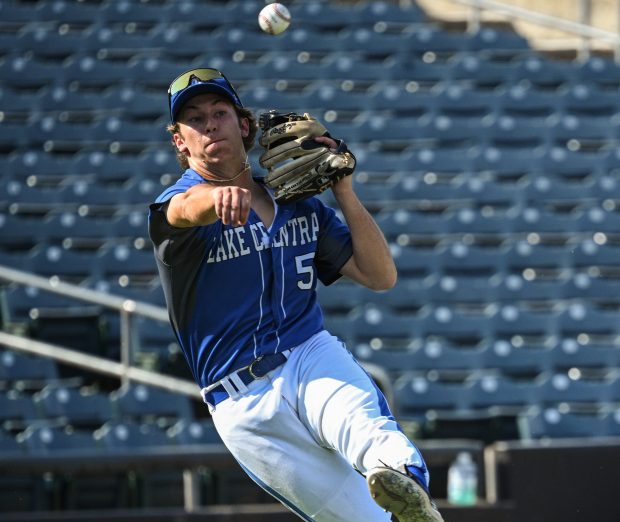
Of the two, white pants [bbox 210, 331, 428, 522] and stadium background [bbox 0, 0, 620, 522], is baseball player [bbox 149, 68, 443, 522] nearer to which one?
white pants [bbox 210, 331, 428, 522]

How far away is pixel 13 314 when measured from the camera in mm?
8578

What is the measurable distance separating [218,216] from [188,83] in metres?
0.56

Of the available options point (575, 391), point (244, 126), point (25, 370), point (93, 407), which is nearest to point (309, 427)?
point (244, 126)

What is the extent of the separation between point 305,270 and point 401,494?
2.74 ft

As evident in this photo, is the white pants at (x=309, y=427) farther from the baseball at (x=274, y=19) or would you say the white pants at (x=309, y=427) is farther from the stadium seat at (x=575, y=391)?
the stadium seat at (x=575, y=391)

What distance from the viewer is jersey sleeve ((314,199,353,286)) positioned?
3732 millimetres

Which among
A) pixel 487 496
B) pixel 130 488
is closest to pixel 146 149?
pixel 130 488

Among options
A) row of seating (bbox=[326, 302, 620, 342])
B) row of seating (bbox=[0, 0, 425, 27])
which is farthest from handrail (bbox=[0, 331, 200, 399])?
row of seating (bbox=[0, 0, 425, 27])

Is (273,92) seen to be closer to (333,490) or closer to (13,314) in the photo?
(13,314)

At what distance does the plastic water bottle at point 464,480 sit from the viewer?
20.0 feet

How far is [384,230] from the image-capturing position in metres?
10.1

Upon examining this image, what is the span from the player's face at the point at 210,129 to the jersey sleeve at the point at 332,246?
1.23 feet

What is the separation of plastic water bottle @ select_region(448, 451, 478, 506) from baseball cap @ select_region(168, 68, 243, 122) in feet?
10.4

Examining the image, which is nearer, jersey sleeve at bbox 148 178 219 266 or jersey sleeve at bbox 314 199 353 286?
jersey sleeve at bbox 148 178 219 266
